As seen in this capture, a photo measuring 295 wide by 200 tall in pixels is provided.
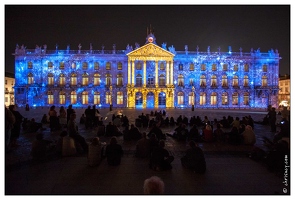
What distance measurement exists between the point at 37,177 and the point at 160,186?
469 cm

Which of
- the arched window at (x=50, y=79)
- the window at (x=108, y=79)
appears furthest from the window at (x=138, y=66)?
the arched window at (x=50, y=79)

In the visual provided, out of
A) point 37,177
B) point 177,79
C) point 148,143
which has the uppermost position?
point 177,79

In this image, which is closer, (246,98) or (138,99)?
(138,99)

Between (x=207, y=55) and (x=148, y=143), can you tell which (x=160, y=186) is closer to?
(x=148, y=143)

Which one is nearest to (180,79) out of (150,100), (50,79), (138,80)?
(150,100)

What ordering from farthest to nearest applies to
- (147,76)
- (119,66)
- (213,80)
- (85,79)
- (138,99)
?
(213,80) → (119,66) → (85,79) → (147,76) → (138,99)

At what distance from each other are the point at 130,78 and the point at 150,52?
698 centimetres

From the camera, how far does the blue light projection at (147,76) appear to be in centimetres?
5491

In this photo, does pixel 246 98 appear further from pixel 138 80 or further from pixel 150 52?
pixel 138 80

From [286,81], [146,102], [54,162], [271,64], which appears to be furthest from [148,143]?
[286,81]

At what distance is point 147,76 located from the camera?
5544 centimetres

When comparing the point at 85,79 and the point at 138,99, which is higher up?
the point at 85,79

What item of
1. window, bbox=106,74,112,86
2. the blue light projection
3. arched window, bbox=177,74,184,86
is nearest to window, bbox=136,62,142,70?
the blue light projection

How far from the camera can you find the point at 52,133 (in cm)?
1584
